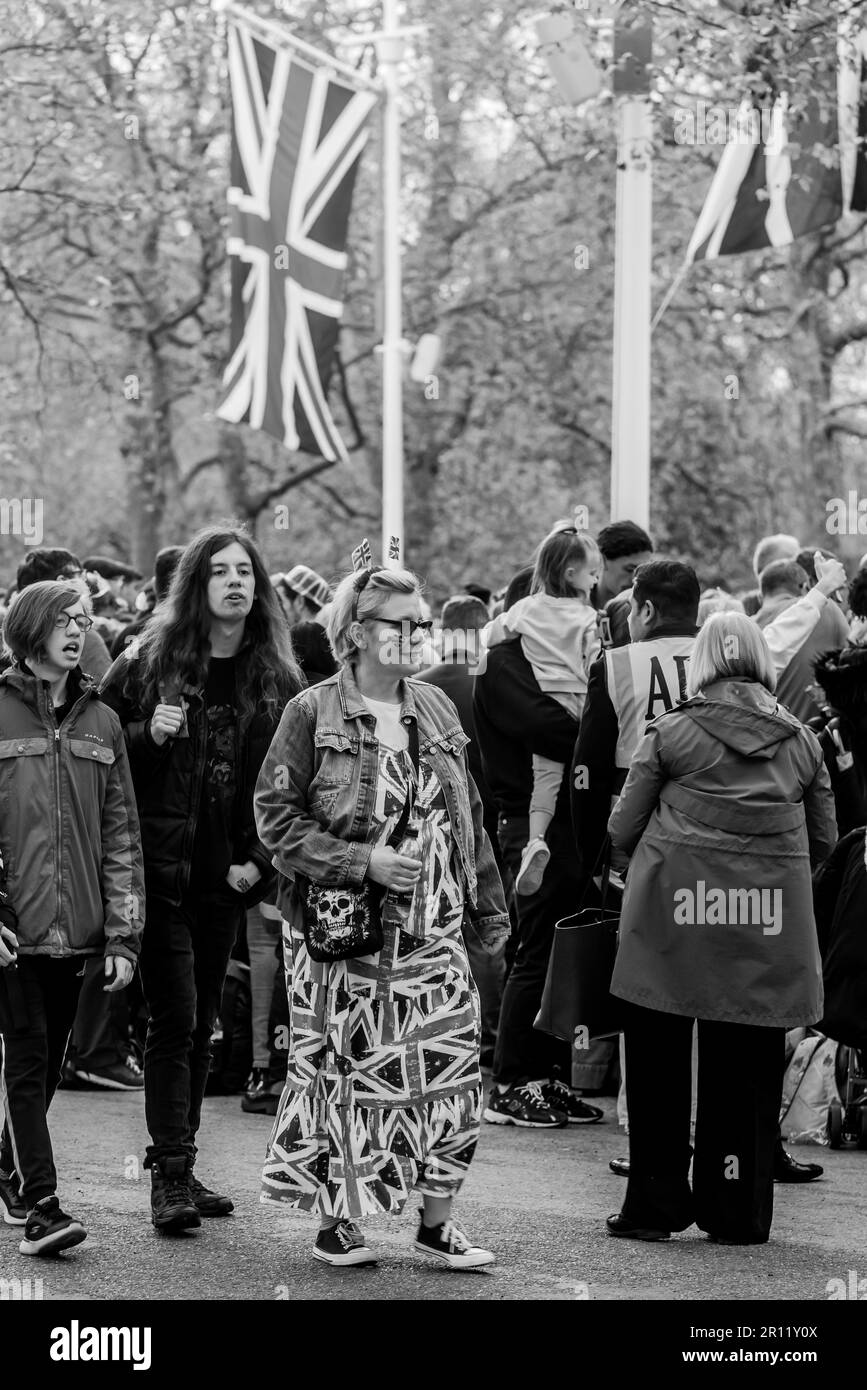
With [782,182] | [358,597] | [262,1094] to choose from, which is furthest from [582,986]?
[782,182]

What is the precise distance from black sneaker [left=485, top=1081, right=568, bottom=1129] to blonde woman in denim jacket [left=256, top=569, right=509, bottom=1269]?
2.41 meters

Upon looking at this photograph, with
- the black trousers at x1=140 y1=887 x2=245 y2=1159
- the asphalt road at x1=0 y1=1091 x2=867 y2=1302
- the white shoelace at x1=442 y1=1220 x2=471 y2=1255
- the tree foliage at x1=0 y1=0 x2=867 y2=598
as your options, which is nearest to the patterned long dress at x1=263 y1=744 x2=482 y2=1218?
the white shoelace at x1=442 y1=1220 x2=471 y2=1255

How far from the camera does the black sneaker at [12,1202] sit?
19.6 ft

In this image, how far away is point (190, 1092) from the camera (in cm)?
620

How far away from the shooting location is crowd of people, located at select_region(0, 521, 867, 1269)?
543 centimetres

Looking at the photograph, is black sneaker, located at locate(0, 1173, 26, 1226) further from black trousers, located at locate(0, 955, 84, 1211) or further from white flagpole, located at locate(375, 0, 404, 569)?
white flagpole, located at locate(375, 0, 404, 569)

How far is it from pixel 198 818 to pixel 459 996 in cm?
112

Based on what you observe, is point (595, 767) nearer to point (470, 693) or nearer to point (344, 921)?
point (344, 921)

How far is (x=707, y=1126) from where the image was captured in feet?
19.5

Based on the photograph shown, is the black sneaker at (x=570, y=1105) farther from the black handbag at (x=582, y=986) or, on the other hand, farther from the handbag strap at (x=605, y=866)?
the black handbag at (x=582, y=986)

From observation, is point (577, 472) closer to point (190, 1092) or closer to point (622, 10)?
point (622, 10)

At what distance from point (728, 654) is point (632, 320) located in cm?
594

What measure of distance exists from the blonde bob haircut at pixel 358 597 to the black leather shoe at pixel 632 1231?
1905 mm
